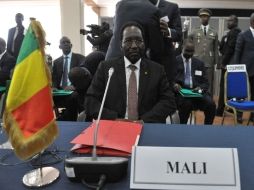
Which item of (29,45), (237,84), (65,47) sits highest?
(29,45)

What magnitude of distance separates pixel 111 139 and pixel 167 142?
23 centimetres

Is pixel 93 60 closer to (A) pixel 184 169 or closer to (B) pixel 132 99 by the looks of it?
(B) pixel 132 99

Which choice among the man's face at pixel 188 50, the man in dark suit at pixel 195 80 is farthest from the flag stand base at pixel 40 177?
the man's face at pixel 188 50

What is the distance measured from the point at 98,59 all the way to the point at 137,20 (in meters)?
0.76

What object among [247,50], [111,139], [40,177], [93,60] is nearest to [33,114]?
[40,177]

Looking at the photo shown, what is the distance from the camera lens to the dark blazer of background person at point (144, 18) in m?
2.02

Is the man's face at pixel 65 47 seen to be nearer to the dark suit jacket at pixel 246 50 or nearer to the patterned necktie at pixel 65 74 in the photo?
the patterned necktie at pixel 65 74

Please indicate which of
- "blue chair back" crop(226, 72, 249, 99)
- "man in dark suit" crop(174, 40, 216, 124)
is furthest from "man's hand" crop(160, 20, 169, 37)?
"blue chair back" crop(226, 72, 249, 99)

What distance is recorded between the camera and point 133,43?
1.89 metres

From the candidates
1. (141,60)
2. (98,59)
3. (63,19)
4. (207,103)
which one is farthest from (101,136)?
(63,19)

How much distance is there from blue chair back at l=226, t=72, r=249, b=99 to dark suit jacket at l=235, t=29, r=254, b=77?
634mm

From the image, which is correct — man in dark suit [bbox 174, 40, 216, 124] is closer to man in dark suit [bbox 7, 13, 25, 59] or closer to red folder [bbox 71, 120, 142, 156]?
red folder [bbox 71, 120, 142, 156]

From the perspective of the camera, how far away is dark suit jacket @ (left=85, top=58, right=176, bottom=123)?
1.88 m

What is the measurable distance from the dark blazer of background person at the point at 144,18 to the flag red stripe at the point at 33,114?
120cm
